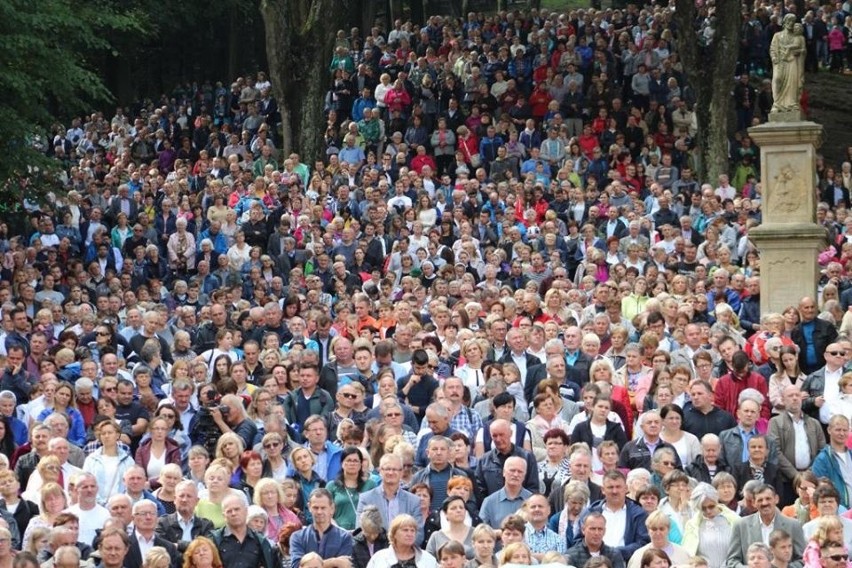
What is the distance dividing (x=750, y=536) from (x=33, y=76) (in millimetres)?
15562

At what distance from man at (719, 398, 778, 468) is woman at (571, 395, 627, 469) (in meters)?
0.86

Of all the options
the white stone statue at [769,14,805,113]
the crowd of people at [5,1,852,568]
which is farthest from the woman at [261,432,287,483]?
the white stone statue at [769,14,805,113]

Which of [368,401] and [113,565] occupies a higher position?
[368,401]

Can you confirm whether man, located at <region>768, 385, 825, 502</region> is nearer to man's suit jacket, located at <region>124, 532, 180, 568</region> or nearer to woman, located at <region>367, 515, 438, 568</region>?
woman, located at <region>367, 515, 438, 568</region>

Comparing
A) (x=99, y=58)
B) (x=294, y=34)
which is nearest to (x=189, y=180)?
(x=294, y=34)

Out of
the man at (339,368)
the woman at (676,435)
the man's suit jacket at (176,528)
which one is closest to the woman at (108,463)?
the man's suit jacket at (176,528)

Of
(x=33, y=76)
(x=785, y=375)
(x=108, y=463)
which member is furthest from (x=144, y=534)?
(x=33, y=76)

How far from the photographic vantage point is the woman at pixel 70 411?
16.8m

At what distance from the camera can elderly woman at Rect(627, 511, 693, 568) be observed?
12925 mm

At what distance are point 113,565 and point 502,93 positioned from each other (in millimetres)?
21862

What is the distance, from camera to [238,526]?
44.0 ft

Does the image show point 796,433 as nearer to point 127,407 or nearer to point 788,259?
point 127,407

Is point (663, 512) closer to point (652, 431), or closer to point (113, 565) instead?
point (652, 431)

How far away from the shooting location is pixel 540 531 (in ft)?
44.1
